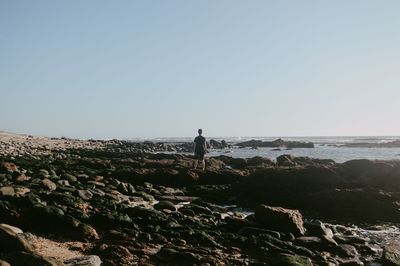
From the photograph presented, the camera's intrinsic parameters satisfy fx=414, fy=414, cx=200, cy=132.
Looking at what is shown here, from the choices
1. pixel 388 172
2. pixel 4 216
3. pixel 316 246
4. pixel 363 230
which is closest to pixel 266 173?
pixel 388 172

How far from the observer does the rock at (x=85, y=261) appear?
281 inches

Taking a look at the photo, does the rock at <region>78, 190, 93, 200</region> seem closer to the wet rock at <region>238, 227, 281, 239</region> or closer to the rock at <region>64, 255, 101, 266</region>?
the wet rock at <region>238, 227, 281, 239</region>

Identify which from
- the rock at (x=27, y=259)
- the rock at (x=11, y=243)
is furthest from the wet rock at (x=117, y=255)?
the rock at (x=27, y=259)

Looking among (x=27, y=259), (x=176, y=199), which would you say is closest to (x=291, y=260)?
(x=27, y=259)

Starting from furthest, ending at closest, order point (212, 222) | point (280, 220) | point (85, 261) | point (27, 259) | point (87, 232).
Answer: point (212, 222) → point (280, 220) → point (87, 232) → point (85, 261) → point (27, 259)

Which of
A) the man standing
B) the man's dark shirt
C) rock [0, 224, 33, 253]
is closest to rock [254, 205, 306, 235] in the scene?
rock [0, 224, 33, 253]

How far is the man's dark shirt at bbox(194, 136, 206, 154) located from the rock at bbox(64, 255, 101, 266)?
15439mm

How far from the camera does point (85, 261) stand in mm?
7312

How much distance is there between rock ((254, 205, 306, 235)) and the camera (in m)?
11.4

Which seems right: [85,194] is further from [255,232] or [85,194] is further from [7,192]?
[255,232]

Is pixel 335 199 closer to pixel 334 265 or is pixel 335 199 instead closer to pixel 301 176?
pixel 301 176

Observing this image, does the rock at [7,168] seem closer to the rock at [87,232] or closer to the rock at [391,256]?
the rock at [87,232]

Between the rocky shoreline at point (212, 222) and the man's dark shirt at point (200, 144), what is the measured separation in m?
4.04

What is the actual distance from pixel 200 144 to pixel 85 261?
16.0 metres
